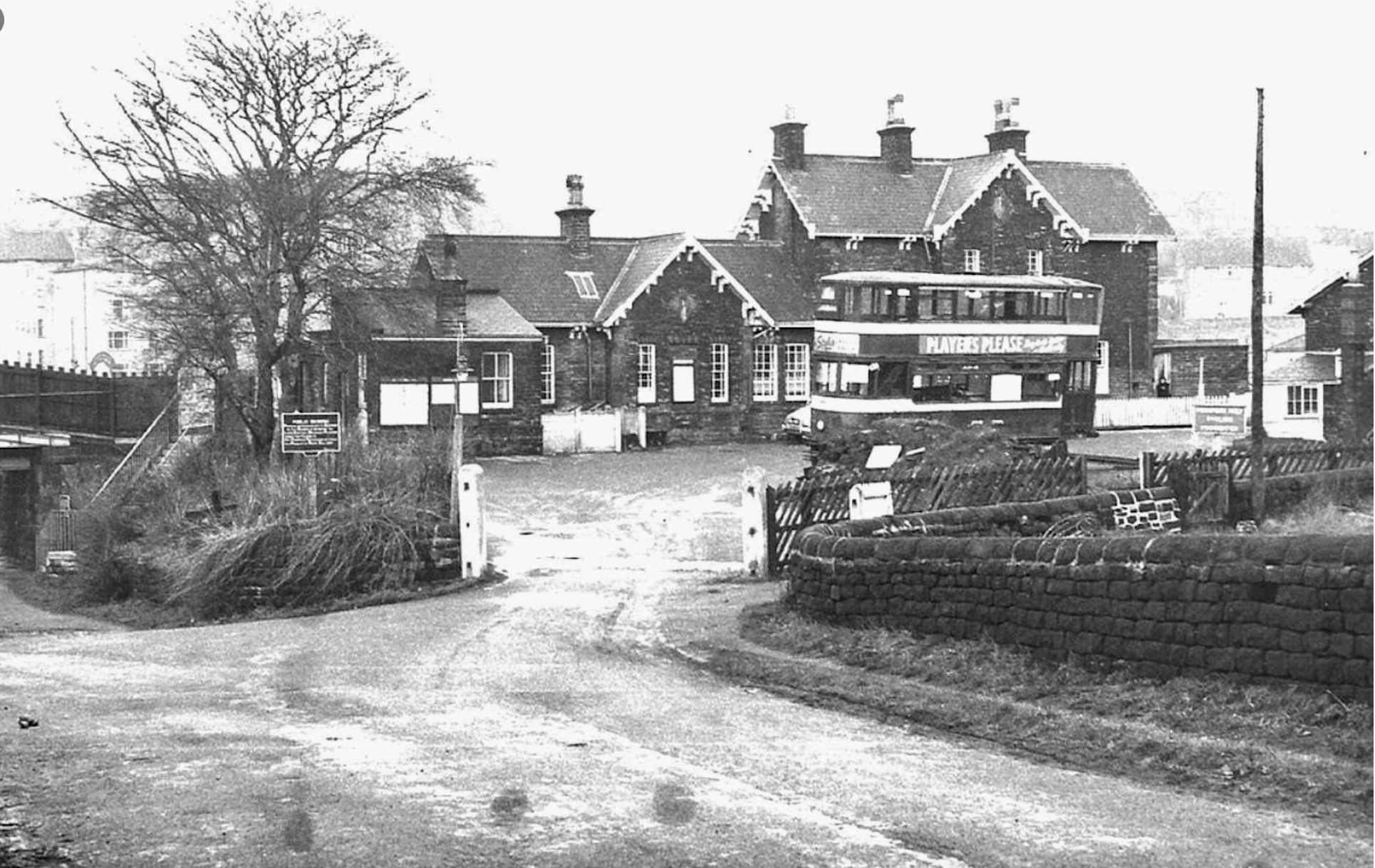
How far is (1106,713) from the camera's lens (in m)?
12.8

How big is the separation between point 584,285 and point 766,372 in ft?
20.7

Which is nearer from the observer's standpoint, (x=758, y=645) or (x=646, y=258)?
(x=758, y=645)

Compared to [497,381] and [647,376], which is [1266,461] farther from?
[647,376]

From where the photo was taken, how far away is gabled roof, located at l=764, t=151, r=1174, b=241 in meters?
56.5

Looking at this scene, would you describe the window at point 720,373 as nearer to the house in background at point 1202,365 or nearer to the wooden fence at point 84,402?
the wooden fence at point 84,402

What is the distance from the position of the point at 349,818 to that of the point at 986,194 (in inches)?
1980

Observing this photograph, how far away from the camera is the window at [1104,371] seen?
59.3 metres

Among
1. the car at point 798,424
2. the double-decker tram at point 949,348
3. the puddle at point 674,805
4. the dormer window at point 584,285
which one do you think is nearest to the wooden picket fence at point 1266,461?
the double-decker tram at point 949,348

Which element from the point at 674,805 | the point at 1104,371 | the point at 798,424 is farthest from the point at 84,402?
the point at 674,805

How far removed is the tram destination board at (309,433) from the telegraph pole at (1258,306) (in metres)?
14.6

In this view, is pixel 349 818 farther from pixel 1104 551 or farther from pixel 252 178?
pixel 252 178

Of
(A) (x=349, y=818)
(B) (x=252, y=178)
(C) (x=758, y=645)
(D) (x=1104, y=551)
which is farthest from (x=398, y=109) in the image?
(A) (x=349, y=818)

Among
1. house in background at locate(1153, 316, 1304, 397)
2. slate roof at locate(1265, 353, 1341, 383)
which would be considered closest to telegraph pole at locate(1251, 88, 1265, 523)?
slate roof at locate(1265, 353, 1341, 383)

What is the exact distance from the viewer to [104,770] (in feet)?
37.1
